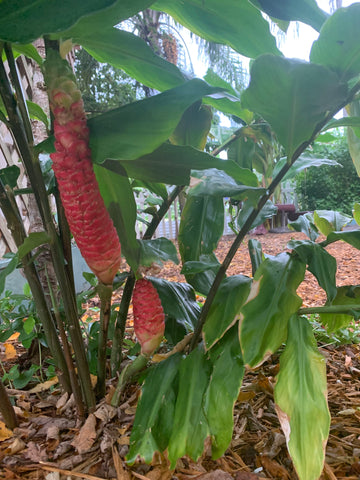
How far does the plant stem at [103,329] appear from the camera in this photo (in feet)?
1.68

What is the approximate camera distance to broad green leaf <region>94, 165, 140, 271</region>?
0.52 metres

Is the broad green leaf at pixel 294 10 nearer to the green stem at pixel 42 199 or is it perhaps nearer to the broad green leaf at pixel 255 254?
the green stem at pixel 42 199

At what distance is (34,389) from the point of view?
81 centimetres

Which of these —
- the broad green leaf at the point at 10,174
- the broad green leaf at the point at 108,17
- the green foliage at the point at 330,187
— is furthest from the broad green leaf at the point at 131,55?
the green foliage at the point at 330,187

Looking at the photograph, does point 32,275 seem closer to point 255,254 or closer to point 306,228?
point 255,254

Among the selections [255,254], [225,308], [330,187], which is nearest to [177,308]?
[225,308]

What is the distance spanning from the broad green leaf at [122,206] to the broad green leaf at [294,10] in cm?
30

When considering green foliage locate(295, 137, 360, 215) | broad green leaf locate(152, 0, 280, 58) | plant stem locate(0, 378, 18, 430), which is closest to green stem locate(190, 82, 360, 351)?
broad green leaf locate(152, 0, 280, 58)

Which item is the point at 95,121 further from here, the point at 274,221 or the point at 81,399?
the point at 274,221

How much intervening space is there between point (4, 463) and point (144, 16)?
453 cm

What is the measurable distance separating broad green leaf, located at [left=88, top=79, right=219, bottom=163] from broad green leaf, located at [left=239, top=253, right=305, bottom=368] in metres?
0.31

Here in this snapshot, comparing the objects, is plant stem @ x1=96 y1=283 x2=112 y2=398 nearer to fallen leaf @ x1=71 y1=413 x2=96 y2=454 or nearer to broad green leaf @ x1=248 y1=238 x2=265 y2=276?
fallen leaf @ x1=71 y1=413 x2=96 y2=454

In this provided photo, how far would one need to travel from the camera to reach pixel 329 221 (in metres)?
0.82

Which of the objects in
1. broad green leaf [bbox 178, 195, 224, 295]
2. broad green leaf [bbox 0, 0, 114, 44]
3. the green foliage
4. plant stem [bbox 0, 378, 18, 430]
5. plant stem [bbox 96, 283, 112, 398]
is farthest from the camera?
the green foliage
